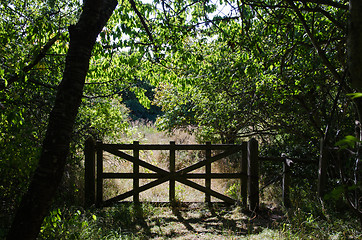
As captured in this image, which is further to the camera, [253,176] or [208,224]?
[253,176]

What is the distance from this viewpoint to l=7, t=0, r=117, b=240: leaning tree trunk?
197 centimetres

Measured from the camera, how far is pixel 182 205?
6.48 m

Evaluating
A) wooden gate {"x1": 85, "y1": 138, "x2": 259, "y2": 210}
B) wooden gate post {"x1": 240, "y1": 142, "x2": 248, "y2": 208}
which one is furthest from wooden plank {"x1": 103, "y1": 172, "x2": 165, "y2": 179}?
wooden gate post {"x1": 240, "y1": 142, "x2": 248, "y2": 208}

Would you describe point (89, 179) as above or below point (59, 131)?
below

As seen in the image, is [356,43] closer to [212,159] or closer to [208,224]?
[208,224]

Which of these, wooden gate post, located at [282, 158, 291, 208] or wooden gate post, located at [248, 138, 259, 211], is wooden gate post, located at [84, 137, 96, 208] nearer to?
wooden gate post, located at [248, 138, 259, 211]

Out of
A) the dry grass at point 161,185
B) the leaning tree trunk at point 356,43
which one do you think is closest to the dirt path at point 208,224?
the dry grass at point 161,185

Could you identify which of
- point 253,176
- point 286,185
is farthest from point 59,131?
point 286,185

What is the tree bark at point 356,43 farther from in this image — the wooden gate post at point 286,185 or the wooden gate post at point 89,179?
the wooden gate post at point 89,179

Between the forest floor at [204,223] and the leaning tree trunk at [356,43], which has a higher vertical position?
the leaning tree trunk at [356,43]

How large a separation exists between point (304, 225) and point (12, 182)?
194 inches

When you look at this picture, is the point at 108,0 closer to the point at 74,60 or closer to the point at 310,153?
the point at 74,60

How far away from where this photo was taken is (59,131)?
207cm

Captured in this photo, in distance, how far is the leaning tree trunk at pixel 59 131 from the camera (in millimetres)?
1968
